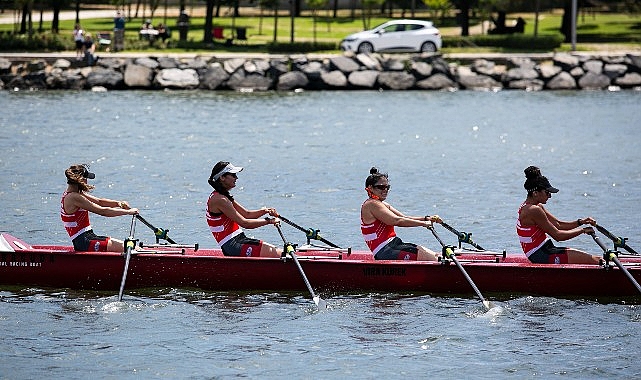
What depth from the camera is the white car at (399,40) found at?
51.5 m

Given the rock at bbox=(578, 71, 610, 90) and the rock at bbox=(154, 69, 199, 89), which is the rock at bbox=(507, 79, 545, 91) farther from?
the rock at bbox=(154, 69, 199, 89)

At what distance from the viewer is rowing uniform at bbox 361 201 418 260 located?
1664cm

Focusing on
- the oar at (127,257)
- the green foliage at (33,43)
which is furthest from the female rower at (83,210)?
the green foliage at (33,43)

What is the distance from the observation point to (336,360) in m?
14.6

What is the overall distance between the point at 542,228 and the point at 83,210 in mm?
6066

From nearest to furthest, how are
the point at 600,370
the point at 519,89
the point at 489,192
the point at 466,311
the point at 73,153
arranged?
the point at 600,370, the point at 466,311, the point at 489,192, the point at 73,153, the point at 519,89

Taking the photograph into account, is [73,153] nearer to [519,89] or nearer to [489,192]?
[489,192]

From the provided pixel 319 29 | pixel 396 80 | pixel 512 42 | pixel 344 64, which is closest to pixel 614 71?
pixel 512 42

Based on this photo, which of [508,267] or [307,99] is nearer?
[508,267]

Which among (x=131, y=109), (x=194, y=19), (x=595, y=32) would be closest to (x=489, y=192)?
(x=131, y=109)

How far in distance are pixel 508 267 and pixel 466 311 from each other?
79 cm

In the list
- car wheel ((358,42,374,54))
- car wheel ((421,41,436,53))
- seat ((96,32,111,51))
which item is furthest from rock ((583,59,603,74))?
seat ((96,32,111,51))

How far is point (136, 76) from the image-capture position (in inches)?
1898

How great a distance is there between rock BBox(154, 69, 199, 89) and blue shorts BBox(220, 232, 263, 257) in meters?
32.0
